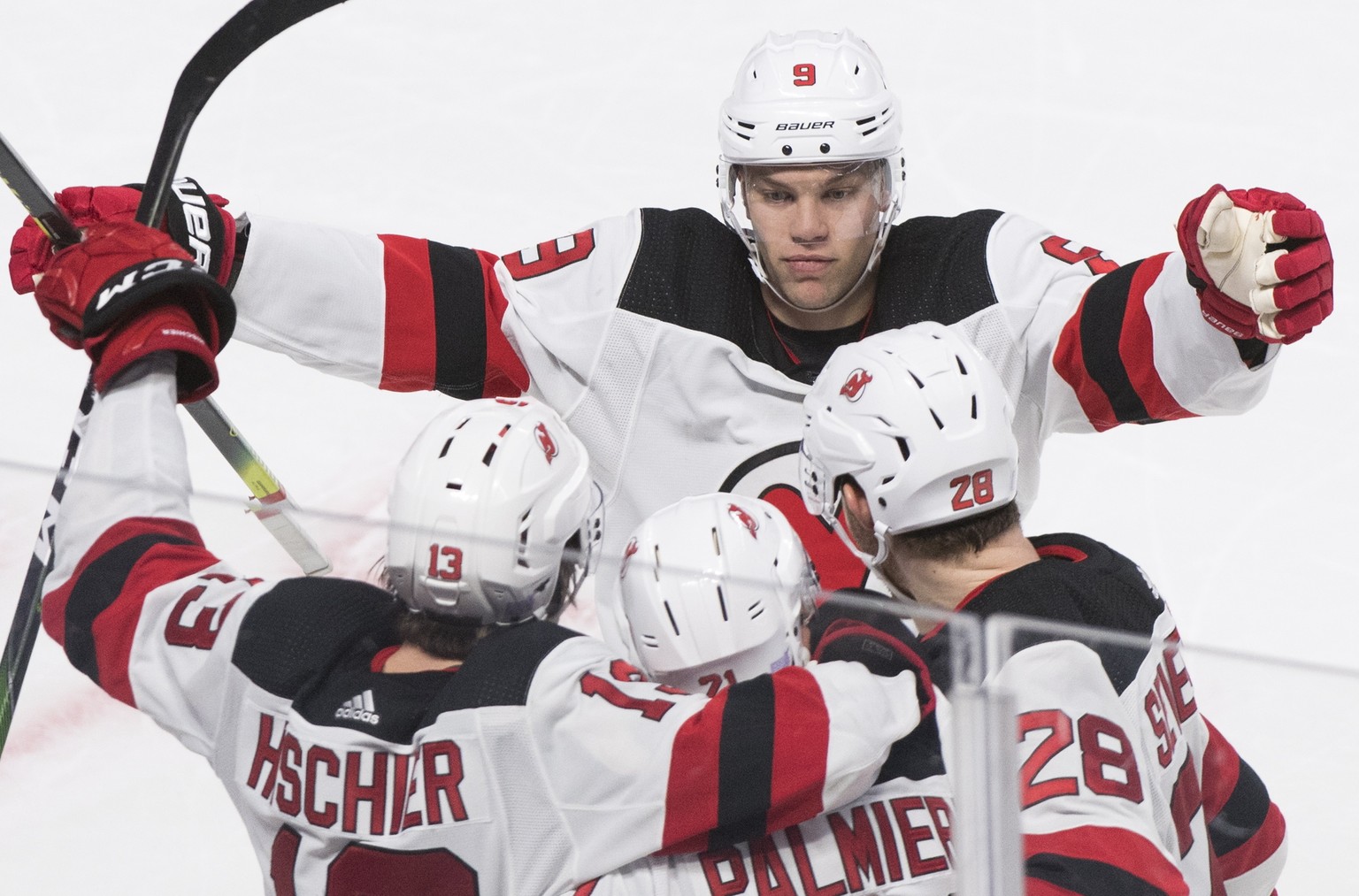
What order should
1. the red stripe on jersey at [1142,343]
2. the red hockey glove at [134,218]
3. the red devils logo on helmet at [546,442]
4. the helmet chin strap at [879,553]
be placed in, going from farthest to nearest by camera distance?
the red stripe on jersey at [1142,343], the red hockey glove at [134,218], the helmet chin strap at [879,553], the red devils logo on helmet at [546,442]

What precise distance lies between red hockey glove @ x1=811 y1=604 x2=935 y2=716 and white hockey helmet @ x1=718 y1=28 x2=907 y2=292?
3.65 ft

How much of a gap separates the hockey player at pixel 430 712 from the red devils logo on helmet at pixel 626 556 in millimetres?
51

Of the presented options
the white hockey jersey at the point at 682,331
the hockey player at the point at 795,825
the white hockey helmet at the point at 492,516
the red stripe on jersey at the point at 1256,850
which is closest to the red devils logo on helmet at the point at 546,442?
the white hockey helmet at the point at 492,516

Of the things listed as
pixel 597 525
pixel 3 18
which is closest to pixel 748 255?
pixel 597 525

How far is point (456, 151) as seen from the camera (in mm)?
4027

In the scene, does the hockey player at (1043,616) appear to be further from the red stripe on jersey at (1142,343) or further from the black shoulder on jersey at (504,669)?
the red stripe on jersey at (1142,343)

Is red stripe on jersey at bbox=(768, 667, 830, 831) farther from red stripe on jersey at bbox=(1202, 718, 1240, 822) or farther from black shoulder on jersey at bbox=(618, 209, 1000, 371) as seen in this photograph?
black shoulder on jersey at bbox=(618, 209, 1000, 371)

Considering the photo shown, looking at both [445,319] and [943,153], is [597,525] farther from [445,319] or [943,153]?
[943,153]

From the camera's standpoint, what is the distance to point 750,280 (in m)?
2.41

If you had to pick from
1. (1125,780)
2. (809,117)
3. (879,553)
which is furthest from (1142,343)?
(1125,780)

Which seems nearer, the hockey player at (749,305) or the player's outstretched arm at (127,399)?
the player's outstretched arm at (127,399)

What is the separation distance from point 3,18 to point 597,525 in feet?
10.6

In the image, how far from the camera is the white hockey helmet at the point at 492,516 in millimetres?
1246

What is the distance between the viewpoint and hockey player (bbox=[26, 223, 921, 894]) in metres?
1.25
